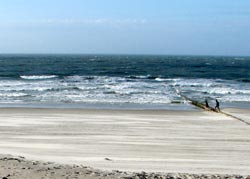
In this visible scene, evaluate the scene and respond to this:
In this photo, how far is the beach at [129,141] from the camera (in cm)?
1248

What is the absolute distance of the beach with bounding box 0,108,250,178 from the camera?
41.0 feet

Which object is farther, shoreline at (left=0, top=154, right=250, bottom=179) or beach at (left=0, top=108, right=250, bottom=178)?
beach at (left=0, top=108, right=250, bottom=178)

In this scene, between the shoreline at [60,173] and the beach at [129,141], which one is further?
the beach at [129,141]

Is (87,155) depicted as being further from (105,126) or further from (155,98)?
(155,98)

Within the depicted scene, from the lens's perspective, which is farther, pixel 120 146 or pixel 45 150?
pixel 120 146

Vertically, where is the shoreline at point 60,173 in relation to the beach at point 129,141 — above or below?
above

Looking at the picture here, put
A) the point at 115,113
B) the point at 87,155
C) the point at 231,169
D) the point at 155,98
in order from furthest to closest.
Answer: the point at 155,98 < the point at 115,113 < the point at 87,155 < the point at 231,169

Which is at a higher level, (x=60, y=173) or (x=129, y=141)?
(x=60, y=173)

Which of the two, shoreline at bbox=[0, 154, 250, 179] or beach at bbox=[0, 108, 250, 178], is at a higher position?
shoreline at bbox=[0, 154, 250, 179]

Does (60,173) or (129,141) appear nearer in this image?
(60,173)

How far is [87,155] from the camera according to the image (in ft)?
44.9

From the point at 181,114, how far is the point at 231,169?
14566mm

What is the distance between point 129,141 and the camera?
16.5 m

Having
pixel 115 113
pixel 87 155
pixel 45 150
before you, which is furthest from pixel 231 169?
pixel 115 113
